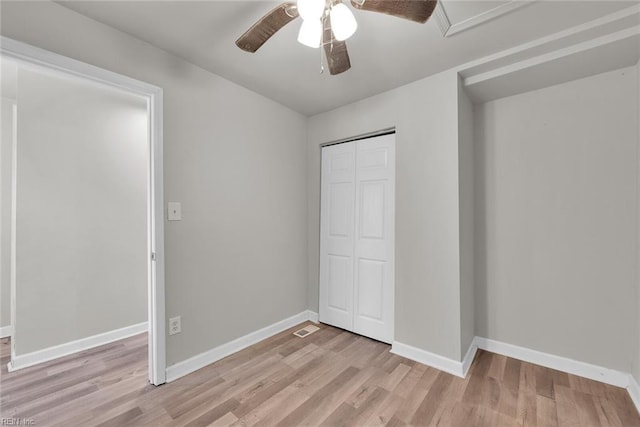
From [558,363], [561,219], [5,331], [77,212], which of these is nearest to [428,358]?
[558,363]

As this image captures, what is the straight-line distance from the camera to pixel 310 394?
192 centimetres

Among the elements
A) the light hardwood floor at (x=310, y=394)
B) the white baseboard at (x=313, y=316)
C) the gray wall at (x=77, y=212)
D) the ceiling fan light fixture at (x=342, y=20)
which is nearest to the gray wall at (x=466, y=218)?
the light hardwood floor at (x=310, y=394)

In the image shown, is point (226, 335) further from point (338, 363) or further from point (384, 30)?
point (384, 30)

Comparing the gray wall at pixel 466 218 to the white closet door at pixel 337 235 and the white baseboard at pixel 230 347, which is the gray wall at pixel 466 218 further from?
the white baseboard at pixel 230 347

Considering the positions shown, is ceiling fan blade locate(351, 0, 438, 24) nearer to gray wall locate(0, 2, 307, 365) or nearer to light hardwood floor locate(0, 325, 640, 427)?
gray wall locate(0, 2, 307, 365)

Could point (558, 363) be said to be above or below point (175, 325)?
below

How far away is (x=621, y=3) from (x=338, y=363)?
2.94 meters

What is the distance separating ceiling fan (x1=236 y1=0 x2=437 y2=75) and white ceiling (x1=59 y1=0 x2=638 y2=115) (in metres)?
0.22

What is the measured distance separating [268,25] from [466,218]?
205 cm

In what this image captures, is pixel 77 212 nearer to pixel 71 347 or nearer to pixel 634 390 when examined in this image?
pixel 71 347

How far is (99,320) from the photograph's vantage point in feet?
8.87

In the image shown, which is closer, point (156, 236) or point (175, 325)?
point (156, 236)

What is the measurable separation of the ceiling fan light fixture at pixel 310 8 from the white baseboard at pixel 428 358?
2483 mm

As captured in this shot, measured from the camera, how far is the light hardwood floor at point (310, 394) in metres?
1.69
